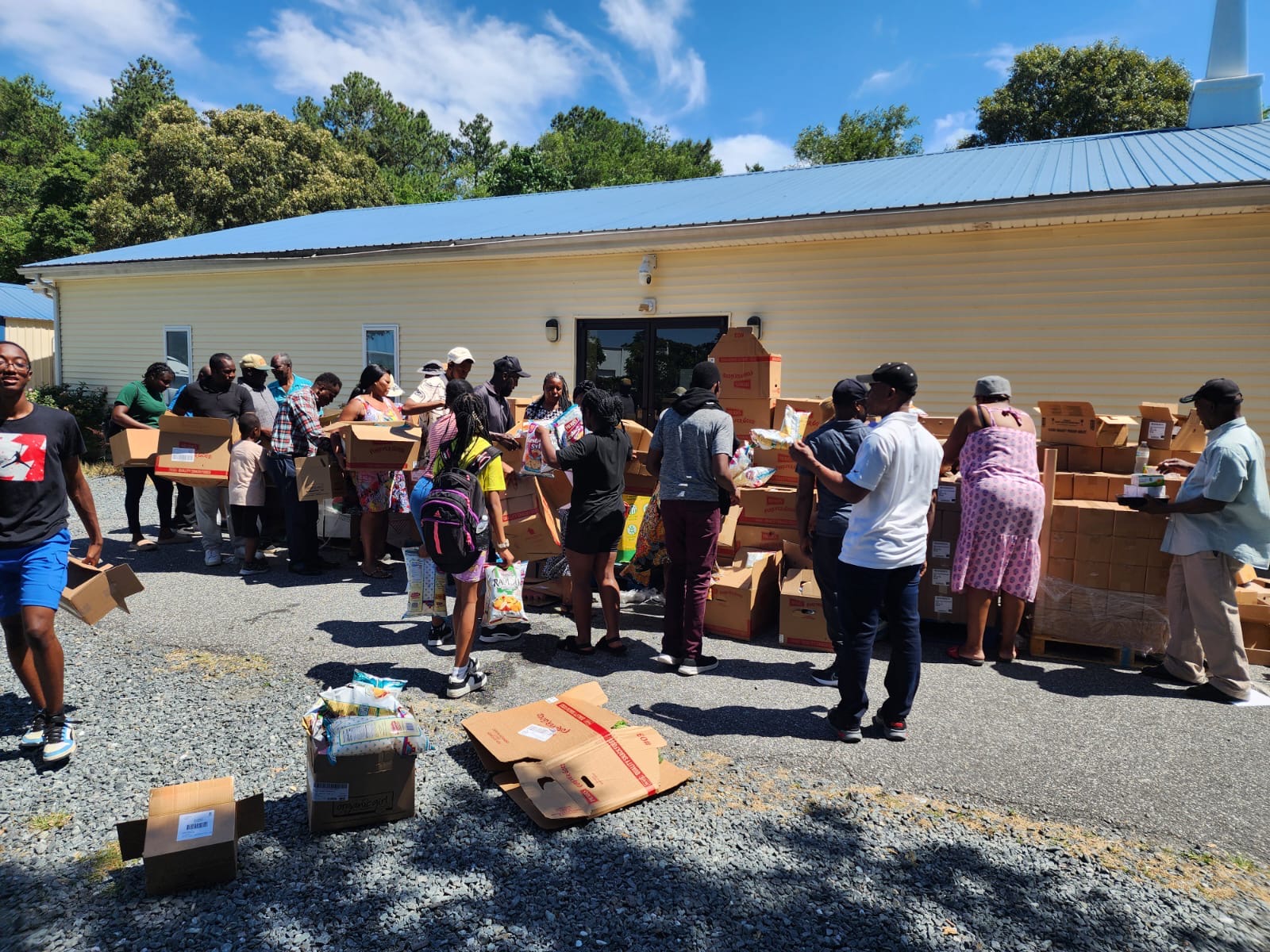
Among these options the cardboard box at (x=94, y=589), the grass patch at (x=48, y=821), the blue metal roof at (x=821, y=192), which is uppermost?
the blue metal roof at (x=821, y=192)

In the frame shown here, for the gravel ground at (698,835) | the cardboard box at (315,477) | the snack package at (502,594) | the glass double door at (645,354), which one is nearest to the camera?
the gravel ground at (698,835)

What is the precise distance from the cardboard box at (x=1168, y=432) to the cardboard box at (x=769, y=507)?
2.87m

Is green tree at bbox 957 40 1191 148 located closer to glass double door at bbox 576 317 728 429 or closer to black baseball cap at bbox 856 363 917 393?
glass double door at bbox 576 317 728 429

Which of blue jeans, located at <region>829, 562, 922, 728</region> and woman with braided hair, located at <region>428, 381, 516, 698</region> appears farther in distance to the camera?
woman with braided hair, located at <region>428, 381, 516, 698</region>

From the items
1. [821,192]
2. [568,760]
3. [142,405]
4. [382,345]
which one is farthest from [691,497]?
[382,345]

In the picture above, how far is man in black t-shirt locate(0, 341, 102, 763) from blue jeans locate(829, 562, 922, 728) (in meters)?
3.77

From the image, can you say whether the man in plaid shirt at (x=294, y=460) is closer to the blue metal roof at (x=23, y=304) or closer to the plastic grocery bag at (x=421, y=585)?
the plastic grocery bag at (x=421, y=585)

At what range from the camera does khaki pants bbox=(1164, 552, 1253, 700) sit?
438cm

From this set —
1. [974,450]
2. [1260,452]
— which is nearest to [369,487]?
[974,450]

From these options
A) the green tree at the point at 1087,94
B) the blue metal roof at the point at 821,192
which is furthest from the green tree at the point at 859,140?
the blue metal roof at the point at 821,192

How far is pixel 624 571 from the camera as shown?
20.2 ft

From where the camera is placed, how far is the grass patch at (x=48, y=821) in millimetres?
2936

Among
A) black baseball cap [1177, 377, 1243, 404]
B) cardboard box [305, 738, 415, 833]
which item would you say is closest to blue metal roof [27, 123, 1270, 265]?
black baseball cap [1177, 377, 1243, 404]

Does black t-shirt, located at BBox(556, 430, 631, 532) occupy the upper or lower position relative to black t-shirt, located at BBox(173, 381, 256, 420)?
lower
